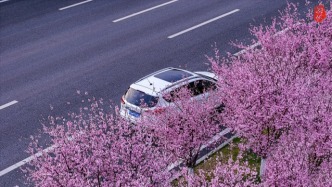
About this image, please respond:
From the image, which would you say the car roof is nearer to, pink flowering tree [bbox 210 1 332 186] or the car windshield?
the car windshield

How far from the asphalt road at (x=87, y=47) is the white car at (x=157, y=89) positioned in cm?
248

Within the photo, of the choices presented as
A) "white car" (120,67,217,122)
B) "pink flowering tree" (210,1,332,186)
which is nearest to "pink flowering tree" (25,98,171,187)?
"pink flowering tree" (210,1,332,186)

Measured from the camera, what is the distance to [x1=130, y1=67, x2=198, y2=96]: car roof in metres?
15.3

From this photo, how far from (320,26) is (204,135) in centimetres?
610

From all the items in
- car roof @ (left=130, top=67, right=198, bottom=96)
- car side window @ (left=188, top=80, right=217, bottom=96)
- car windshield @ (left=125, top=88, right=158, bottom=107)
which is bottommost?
car side window @ (left=188, top=80, right=217, bottom=96)

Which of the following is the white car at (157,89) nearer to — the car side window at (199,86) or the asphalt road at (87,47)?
the car side window at (199,86)

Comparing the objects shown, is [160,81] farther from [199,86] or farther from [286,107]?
[286,107]

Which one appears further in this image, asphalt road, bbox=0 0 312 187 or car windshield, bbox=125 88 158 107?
asphalt road, bbox=0 0 312 187

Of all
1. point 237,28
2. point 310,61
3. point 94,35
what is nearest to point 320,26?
point 310,61

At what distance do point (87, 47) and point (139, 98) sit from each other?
746cm

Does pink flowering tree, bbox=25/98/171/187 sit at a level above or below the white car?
above

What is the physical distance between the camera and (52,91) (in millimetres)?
18797

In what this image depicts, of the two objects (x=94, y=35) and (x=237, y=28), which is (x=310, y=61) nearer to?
(x=237, y=28)

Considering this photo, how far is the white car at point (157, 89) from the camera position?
1482 centimetres
